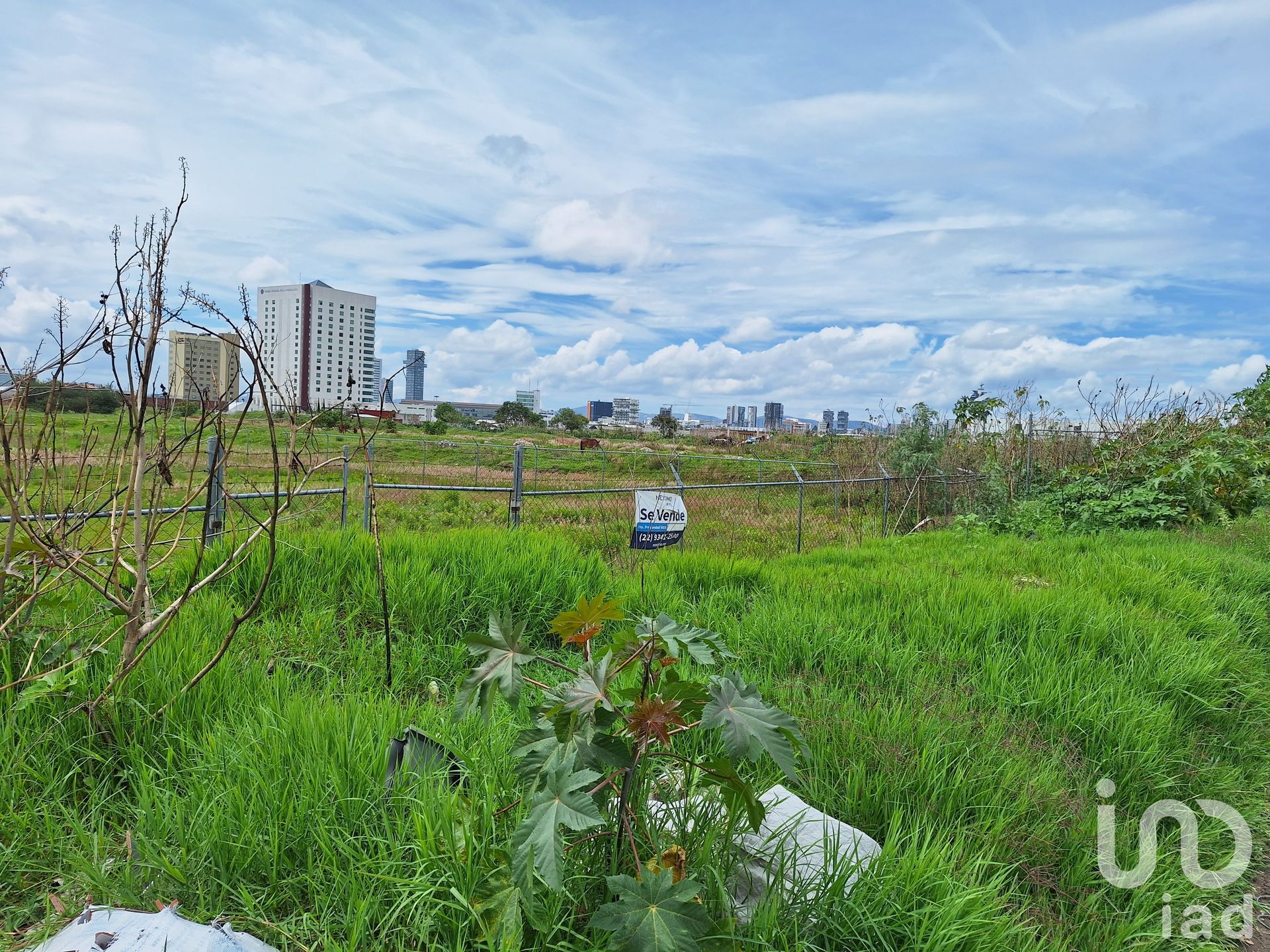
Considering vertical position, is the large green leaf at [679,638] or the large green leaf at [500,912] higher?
the large green leaf at [679,638]

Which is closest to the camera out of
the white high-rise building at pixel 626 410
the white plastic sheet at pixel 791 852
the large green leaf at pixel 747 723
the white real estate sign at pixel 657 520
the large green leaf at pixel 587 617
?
the large green leaf at pixel 747 723

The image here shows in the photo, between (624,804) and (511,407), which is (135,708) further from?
(511,407)

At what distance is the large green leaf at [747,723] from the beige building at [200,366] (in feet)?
7.23

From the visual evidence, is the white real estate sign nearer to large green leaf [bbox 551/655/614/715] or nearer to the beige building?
the beige building

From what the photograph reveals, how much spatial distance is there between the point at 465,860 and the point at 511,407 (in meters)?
93.3

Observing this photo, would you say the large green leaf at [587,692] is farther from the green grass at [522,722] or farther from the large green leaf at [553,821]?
the green grass at [522,722]

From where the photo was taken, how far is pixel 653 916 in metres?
1.54

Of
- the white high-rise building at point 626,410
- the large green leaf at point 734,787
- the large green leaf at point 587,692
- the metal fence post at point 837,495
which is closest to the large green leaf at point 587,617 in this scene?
the large green leaf at point 587,692

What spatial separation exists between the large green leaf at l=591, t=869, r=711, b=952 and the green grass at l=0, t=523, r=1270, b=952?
27cm

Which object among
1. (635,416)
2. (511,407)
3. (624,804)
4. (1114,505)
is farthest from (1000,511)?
(635,416)

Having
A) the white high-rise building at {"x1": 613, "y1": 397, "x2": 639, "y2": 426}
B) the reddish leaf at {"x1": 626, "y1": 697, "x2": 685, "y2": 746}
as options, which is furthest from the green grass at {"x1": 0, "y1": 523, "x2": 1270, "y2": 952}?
the white high-rise building at {"x1": 613, "y1": 397, "x2": 639, "y2": 426}

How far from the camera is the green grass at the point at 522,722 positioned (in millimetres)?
1953

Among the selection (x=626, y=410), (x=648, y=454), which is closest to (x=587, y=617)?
(x=648, y=454)

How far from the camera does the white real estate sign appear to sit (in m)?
6.37
